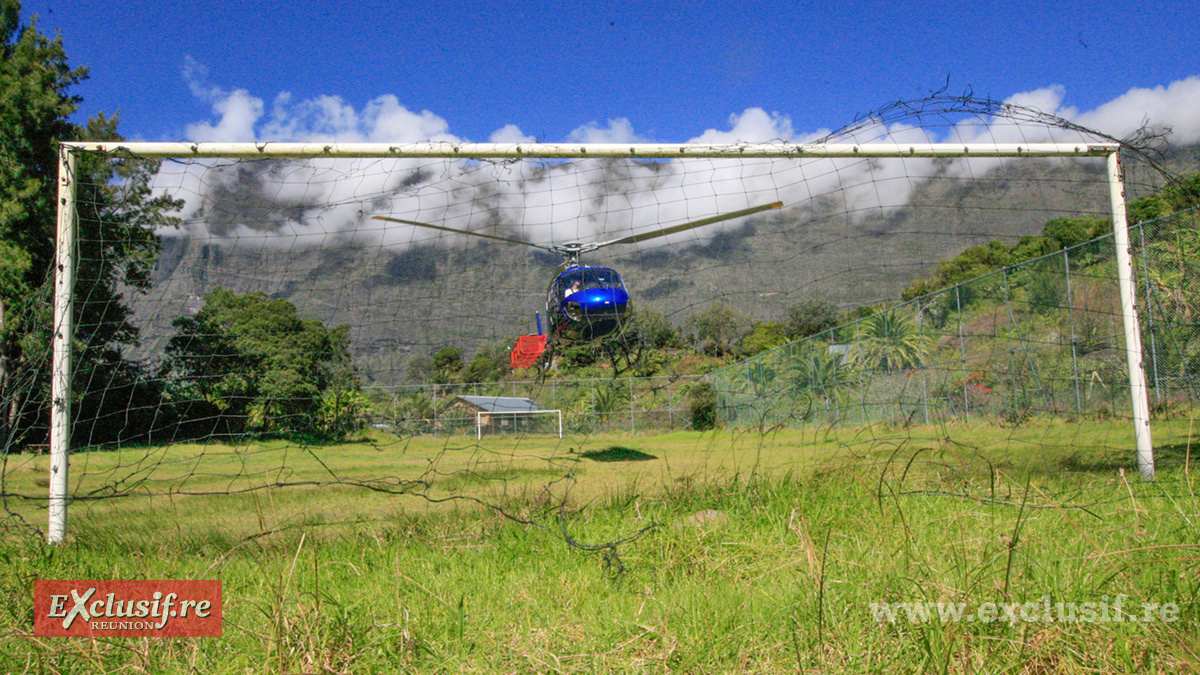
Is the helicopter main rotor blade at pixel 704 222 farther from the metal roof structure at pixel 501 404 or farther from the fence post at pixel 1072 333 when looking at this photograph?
the metal roof structure at pixel 501 404

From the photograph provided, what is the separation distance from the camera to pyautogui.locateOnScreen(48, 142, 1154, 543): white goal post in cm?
368

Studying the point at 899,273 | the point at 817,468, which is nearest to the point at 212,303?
the point at 817,468

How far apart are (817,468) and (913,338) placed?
875 centimetres

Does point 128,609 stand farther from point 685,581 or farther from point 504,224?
point 504,224

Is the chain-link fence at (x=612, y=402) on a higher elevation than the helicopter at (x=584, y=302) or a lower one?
lower

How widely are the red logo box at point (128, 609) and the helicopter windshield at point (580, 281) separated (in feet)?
20.4

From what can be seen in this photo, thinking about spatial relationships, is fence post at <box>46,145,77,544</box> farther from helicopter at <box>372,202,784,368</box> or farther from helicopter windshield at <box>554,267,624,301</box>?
helicopter windshield at <box>554,267,624,301</box>

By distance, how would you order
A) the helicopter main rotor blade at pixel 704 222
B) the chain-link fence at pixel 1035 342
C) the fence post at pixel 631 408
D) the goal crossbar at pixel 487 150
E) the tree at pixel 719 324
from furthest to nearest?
the fence post at pixel 631 408, the chain-link fence at pixel 1035 342, the tree at pixel 719 324, the helicopter main rotor blade at pixel 704 222, the goal crossbar at pixel 487 150

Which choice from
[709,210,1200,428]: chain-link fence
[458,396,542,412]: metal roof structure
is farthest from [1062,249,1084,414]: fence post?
[458,396,542,412]: metal roof structure

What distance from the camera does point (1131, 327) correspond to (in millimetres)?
4227

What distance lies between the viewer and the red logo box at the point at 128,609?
1748mm

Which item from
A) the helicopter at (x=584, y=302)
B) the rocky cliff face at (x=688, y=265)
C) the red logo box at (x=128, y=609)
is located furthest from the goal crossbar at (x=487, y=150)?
the helicopter at (x=584, y=302)

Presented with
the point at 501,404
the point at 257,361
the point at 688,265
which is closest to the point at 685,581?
the point at 688,265

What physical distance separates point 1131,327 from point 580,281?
5.55 meters
